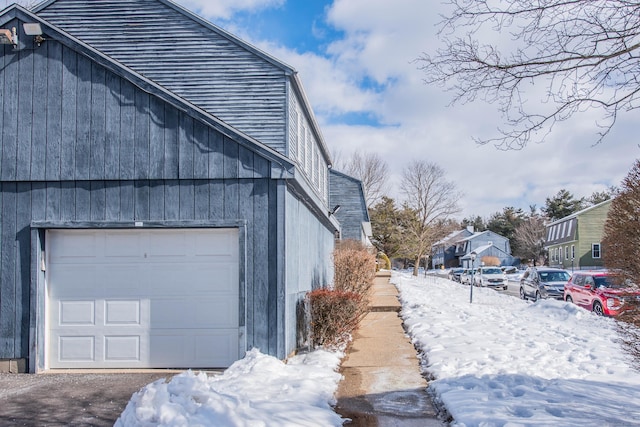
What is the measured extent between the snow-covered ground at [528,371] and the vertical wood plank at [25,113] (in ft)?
23.1

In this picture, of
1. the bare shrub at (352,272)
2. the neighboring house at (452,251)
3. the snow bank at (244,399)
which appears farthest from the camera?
the neighboring house at (452,251)

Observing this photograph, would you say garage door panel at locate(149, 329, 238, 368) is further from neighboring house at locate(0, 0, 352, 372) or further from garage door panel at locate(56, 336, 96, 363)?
garage door panel at locate(56, 336, 96, 363)

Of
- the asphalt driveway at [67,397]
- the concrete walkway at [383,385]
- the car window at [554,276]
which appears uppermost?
the car window at [554,276]

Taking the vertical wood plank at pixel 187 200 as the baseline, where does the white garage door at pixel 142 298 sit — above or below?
below

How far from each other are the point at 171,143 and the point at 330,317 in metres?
3.97

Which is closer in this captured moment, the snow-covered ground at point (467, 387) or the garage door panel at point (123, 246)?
the snow-covered ground at point (467, 387)

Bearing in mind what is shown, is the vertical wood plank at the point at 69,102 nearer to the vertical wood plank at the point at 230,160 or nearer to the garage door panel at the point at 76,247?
the garage door panel at the point at 76,247

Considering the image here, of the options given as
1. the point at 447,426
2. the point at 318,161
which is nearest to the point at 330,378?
the point at 447,426

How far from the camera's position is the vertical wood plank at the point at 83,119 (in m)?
9.02

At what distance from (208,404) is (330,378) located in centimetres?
273

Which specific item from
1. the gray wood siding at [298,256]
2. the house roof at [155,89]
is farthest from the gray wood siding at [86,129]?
the gray wood siding at [298,256]

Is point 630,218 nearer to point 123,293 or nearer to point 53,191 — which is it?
point 123,293

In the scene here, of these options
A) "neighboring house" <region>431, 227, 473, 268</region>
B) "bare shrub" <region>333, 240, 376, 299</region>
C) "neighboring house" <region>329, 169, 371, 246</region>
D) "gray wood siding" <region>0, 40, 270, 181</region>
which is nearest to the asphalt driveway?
"gray wood siding" <region>0, 40, 270, 181</region>

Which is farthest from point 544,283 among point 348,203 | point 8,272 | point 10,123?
point 10,123
